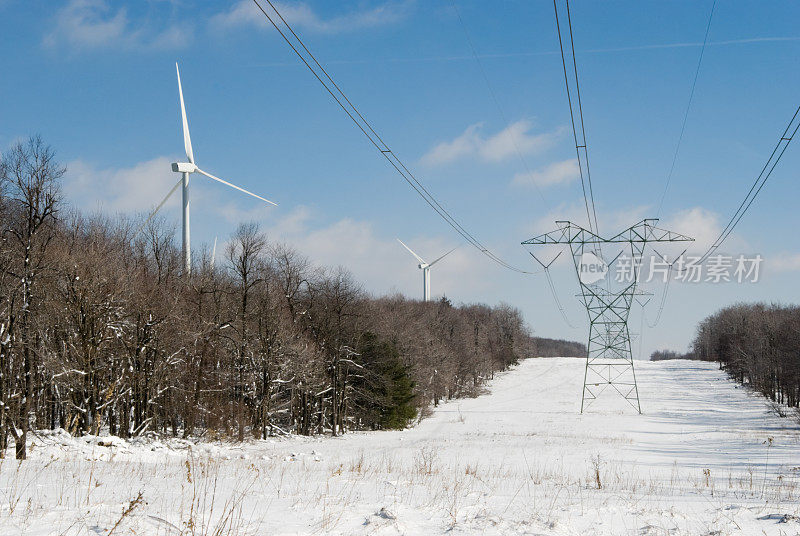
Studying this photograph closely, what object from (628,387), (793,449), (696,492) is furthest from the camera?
(628,387)

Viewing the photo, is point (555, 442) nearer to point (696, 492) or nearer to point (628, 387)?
point (696, 492)

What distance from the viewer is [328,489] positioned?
10.7 m

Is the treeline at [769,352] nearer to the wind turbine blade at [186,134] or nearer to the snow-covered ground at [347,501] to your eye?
the snow-covered ground at [347,501]

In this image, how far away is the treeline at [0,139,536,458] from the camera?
961 inches

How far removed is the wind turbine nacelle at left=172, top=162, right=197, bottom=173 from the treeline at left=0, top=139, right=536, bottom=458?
8.60 meters

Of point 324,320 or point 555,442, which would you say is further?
point 324,320

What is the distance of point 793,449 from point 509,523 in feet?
109

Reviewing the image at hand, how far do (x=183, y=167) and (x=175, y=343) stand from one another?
65.4 ft

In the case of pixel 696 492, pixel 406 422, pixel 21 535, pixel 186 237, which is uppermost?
pixel 186 237

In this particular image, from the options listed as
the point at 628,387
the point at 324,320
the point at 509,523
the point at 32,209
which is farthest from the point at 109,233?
the point at 628,387

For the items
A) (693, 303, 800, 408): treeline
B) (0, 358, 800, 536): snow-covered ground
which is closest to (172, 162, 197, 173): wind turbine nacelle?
(0, 358, 800, 536): snow-covered ground

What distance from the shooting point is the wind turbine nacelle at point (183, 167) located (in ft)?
172

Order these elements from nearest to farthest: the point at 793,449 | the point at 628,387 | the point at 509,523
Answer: the point at 509,523 < the point at 793,449 < the point at 628,387

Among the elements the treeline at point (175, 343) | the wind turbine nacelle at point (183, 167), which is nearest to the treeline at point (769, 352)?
the treeline at point (175, 343)
